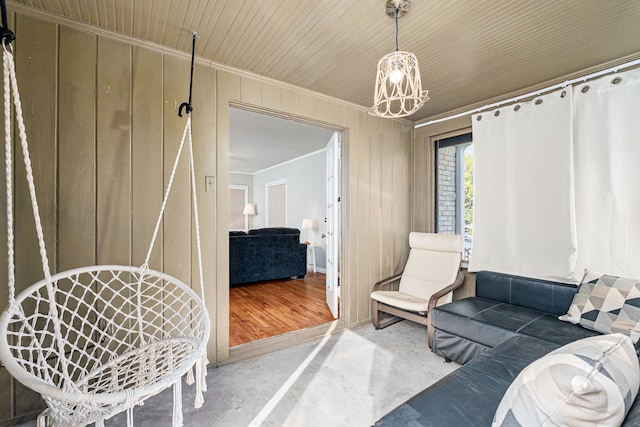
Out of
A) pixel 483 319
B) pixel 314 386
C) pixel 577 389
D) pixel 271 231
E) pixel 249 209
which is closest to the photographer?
pixel 577 389

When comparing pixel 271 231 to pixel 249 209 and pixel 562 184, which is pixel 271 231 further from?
pixel 562 184

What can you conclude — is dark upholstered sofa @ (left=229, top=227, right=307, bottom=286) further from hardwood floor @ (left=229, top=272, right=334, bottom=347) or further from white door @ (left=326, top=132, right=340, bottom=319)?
white door @ (left=326, top=132, right=340, bottom=319)

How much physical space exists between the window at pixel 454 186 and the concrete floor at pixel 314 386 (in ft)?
4.61

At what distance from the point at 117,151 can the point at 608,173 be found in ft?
11.4

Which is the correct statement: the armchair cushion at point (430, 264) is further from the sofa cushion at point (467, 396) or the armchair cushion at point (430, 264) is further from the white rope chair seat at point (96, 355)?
the white rope chair seat at point (96, 355)

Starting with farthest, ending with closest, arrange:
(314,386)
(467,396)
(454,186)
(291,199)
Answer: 1. (291,199)
2. (454,186)
3. (314,386)
4. (467,396)

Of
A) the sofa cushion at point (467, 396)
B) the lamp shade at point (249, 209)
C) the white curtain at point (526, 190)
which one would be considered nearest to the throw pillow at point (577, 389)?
the sofa cushion at point (467, 396)

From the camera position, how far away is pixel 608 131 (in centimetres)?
218

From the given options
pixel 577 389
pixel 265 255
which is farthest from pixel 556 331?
pixel 265 255

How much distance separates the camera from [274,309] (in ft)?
11.8

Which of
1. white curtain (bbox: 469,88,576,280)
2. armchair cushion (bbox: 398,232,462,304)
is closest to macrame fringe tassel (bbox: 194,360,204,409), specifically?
armchair cushion (bbox: 398,232,462,304)

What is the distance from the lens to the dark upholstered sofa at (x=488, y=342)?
45.1 inches

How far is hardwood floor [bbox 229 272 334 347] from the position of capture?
2.93m

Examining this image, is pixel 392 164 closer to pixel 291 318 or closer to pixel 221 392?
pixel 291 318
